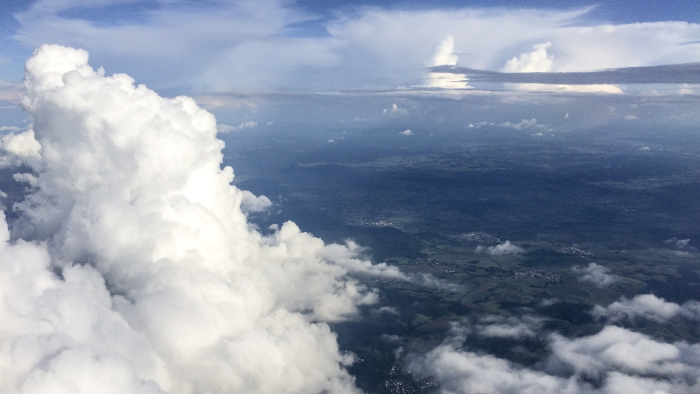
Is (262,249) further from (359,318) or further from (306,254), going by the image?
(359,318)

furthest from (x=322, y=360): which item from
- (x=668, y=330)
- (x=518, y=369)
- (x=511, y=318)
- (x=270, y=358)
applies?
(x=668, y=330)

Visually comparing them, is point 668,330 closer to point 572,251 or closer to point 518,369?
point 518,369

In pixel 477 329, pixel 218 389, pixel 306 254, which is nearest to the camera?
pixel 218 389

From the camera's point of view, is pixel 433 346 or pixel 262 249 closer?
pixel 433 346

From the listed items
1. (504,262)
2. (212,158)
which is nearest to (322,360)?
(212,158)

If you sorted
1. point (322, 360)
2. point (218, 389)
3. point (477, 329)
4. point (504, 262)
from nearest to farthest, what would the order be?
point (218, 389), point (322, 360), point (477, 329), point (504, 262)

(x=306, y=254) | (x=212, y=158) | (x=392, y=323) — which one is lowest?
(x=392, y=323)

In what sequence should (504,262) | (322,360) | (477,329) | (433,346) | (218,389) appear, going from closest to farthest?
(218,389) < (322,360) < (433,346) < (477,329) < (504,262)

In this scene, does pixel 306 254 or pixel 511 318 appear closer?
pixel 511 318

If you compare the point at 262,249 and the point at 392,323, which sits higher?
the point at 262,249
